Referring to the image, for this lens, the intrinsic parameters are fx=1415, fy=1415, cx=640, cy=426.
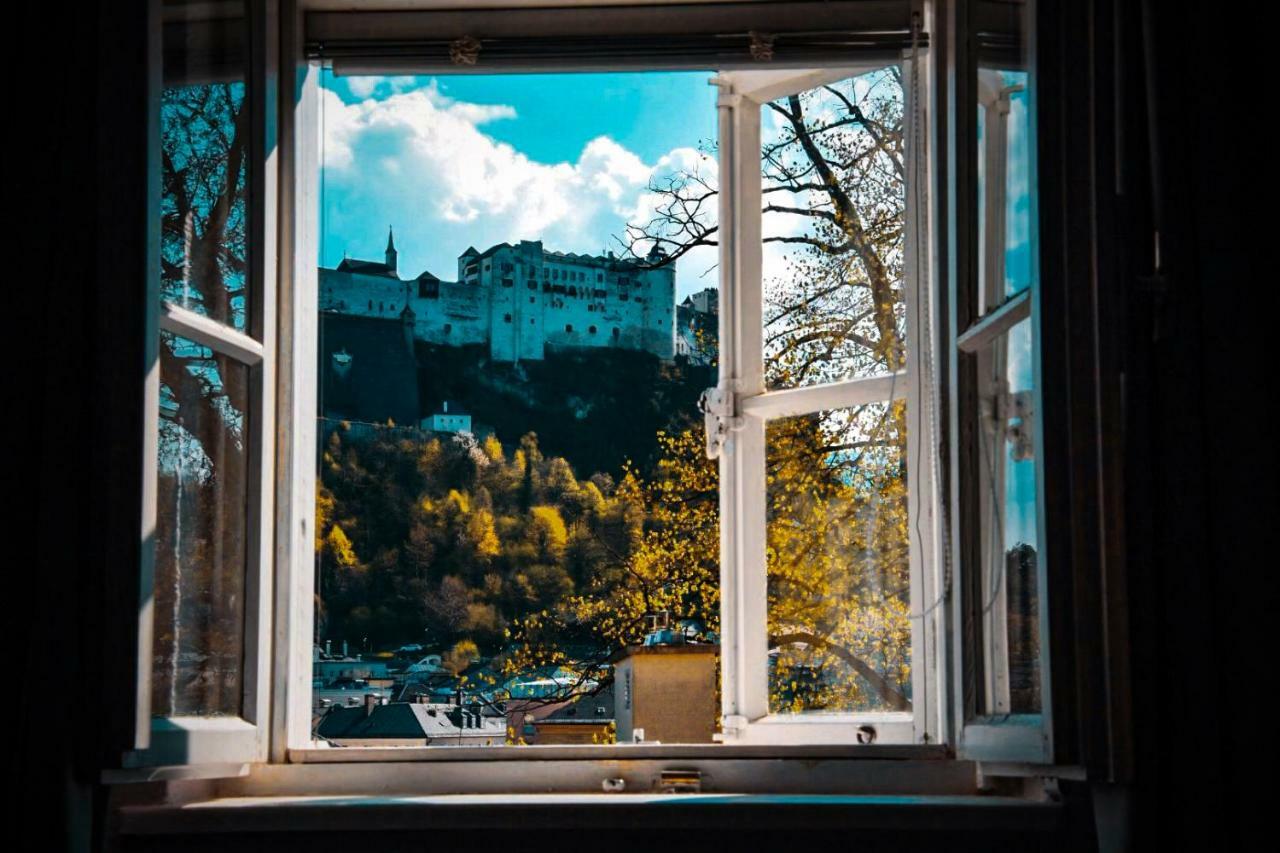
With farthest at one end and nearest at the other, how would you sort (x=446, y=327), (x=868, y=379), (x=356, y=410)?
1. (x=446, y=327)
2. (x=356, y=410)
3. (x=868, y=379)

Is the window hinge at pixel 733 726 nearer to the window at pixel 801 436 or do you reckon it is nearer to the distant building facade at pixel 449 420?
the window at pixel 801 436

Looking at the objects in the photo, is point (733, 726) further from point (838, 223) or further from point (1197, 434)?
point (1197, 434)

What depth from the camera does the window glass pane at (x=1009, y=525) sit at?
6.12ft

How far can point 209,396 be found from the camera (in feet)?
7.00

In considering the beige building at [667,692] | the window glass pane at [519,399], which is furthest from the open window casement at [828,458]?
the beige building at [667,692]

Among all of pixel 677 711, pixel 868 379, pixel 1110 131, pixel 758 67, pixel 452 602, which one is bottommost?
pixel 677 711


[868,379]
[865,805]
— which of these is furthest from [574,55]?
[865,805]

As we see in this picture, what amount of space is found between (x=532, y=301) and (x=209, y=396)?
2946mm

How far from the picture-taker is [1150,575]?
5.29 ft

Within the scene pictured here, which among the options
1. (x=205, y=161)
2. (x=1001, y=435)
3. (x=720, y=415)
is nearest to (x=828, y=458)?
(x=720, y=415)

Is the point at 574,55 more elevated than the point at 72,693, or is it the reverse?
the point at 574,55

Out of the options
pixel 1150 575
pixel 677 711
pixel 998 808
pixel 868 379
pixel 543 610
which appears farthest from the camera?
pixel 543 610

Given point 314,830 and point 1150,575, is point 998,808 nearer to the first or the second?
point 1150,575

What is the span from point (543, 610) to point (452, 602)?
2.52 feet
